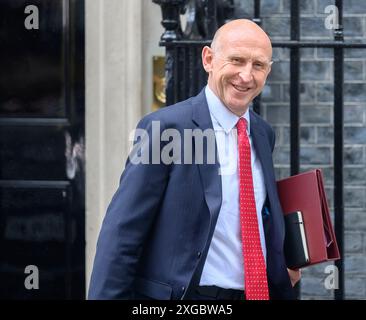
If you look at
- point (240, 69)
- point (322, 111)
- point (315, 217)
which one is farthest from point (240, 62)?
point (322, 111)

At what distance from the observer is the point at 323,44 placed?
17.3 feet

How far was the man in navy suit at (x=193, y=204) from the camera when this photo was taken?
4055mm

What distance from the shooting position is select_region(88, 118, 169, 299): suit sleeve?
13.3 feet

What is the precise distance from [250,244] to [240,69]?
0.56m

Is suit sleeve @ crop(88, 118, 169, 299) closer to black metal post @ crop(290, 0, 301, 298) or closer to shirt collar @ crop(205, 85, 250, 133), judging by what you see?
shirt collar @ crop(205, 85, 250, 133)

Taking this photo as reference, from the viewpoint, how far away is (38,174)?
6629 millimetres

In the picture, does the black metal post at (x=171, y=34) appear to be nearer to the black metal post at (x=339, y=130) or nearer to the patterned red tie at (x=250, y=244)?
the black metal post at (x=339, y=130)

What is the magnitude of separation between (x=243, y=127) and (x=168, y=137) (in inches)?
10.6

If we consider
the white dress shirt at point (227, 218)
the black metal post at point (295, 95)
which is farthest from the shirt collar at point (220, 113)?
the black metal post at point (295, 95)

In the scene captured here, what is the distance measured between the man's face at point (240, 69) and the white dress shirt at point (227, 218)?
0.07 meters
